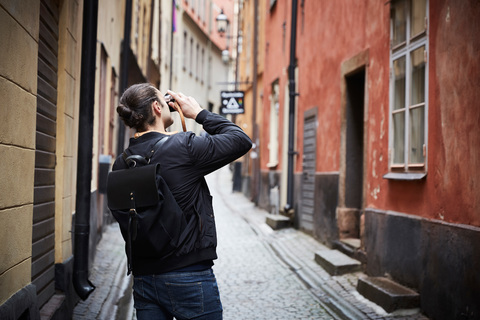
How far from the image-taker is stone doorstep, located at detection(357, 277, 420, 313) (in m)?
6.19

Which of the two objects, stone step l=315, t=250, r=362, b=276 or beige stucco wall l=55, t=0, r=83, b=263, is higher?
beige stucco wall l=55, t=0, r=83, b=263

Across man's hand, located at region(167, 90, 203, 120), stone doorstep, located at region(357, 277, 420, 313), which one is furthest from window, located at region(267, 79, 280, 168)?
man's hand, located at region(167, 90, 203, 120)

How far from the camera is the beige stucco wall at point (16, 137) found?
351 cm

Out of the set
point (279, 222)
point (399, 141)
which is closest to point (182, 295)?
point (399, 141)

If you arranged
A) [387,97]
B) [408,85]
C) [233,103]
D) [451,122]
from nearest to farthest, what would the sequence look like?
[451,122]
[408,85]
[387,97]
[233,103]

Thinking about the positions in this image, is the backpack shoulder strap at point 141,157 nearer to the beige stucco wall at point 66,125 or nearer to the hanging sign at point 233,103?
the beige stucco wall at point 66,125

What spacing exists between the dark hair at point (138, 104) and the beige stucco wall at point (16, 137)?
0.88 m

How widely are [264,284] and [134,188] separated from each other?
535cm

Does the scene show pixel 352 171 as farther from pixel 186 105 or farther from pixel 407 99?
pixel 186 105

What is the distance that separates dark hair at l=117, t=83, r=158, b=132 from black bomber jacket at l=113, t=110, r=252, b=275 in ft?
0.28

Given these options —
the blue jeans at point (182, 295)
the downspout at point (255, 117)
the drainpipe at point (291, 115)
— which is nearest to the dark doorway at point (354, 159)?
the drainpipe at point (291, 115)

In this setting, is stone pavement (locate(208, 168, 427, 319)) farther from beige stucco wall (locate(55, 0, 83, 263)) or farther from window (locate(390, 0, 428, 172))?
beige stucco wall (locate(55, 0, 83, 263))

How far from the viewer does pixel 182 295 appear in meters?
2.81

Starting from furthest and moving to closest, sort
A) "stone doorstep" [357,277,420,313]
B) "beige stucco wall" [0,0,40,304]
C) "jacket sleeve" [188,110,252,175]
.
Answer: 1. "stone doorstep" [357,277,420,313]
2. "beige stucco wall" [0,0,40,304]
3. "jacket sleeve" [188,110,252,175]
